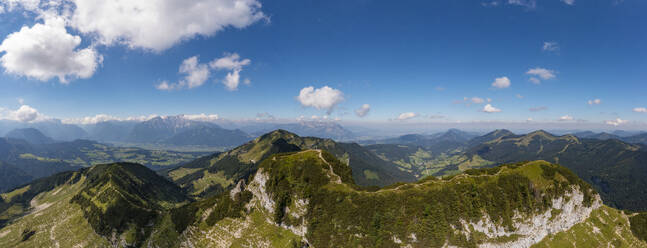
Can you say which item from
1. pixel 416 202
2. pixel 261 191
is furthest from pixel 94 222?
pixel 416 202

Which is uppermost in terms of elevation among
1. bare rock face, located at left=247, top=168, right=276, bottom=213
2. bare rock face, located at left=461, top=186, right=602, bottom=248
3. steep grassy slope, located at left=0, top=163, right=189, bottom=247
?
bare rock face, located at left=247, top=168, right=276, bottom=213

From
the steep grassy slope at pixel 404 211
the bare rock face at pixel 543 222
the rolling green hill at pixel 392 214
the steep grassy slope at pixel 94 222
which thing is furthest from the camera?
the steep grassy slope at pixel 94 222

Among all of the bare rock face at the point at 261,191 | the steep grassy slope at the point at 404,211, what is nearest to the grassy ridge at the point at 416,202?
the steep grassy slope at the point at 404,211

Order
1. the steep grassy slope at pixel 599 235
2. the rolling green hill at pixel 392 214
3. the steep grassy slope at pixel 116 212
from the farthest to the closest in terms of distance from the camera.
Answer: the steep grassy slope at pixel 116 212
the steep grassy slope at pixel 599 235
the rolling green hill at pixel 392 214

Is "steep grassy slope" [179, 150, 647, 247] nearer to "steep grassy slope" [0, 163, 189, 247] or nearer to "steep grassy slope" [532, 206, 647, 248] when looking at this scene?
"steep grassy slope" [532, 206, 647, 248]

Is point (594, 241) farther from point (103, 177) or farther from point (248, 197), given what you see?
point (103, 177)

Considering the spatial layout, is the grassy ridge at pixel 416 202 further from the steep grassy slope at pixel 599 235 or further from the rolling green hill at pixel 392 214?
the steep grassy slope at pixel 599 235

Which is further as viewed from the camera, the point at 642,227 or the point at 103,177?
the point at 103,177

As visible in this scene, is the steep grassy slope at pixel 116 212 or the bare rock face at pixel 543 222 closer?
the bare rock face at pixel 543 222

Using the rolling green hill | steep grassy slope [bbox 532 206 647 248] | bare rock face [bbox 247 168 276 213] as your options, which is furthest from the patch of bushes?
bare rock face [bbox 247 168 276 213]

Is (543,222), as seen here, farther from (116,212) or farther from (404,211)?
(116,212)

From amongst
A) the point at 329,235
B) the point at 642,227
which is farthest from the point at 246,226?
the point at 642,227
